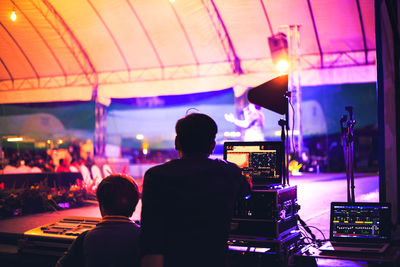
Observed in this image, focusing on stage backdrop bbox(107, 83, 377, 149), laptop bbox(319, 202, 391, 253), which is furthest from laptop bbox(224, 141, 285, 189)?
stage backdrop bbox(107, 83, 377, 149)

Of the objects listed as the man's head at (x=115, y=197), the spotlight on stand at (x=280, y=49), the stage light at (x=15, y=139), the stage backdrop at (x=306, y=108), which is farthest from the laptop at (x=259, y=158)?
the stage backdrop at (x=306, y=108)

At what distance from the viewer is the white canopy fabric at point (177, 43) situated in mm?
10227

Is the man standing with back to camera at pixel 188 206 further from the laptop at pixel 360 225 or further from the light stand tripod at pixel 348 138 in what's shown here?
the light stand tripod at pixel 348 138

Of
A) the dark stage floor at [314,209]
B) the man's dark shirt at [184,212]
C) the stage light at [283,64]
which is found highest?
the stage light at [283,64]

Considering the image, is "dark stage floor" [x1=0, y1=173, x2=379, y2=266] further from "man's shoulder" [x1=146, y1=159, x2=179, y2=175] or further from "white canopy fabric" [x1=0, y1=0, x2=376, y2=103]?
"white canopy fabric" [x1=0, y1=0, x2=376, y2=103]

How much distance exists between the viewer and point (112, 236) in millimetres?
1851

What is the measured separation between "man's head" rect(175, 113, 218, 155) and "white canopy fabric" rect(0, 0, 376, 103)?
311 inches

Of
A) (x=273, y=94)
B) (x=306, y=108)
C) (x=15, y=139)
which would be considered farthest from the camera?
(x=306, y=108)

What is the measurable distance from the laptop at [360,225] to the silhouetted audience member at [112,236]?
1.30 m

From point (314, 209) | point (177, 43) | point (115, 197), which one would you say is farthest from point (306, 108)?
point (115, 197)

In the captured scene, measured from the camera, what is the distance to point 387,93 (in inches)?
137

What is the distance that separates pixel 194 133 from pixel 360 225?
1.55 m

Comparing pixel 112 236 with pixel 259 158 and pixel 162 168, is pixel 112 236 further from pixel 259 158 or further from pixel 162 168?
pixel 259 158

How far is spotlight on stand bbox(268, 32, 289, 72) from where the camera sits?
30.0 feet
